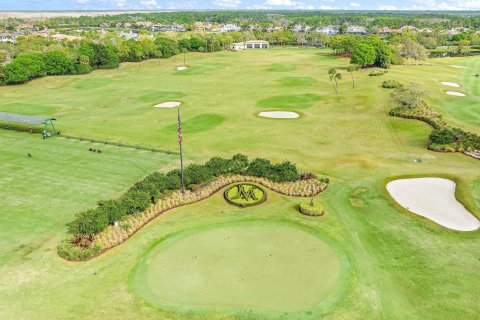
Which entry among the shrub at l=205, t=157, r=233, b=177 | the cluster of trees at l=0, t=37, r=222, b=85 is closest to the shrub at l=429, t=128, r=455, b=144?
the shrub at l=205, t=157, r=233, b=177

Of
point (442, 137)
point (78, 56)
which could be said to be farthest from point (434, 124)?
point (78, 56)

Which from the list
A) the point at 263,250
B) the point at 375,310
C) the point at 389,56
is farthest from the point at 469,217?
the point at 389,56

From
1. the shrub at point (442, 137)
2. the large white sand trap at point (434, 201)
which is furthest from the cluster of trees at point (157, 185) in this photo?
the shrub at point (442, 137)

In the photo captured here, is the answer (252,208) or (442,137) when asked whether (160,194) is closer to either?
(252,208)

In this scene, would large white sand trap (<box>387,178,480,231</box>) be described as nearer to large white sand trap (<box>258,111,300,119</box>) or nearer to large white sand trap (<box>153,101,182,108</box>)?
large white sand trap (<box>258,111,300,119</box>)

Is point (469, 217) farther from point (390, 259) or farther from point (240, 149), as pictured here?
point (240, 149)

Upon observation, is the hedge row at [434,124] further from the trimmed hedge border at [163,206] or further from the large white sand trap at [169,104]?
the large white sand trap at [169,104]
